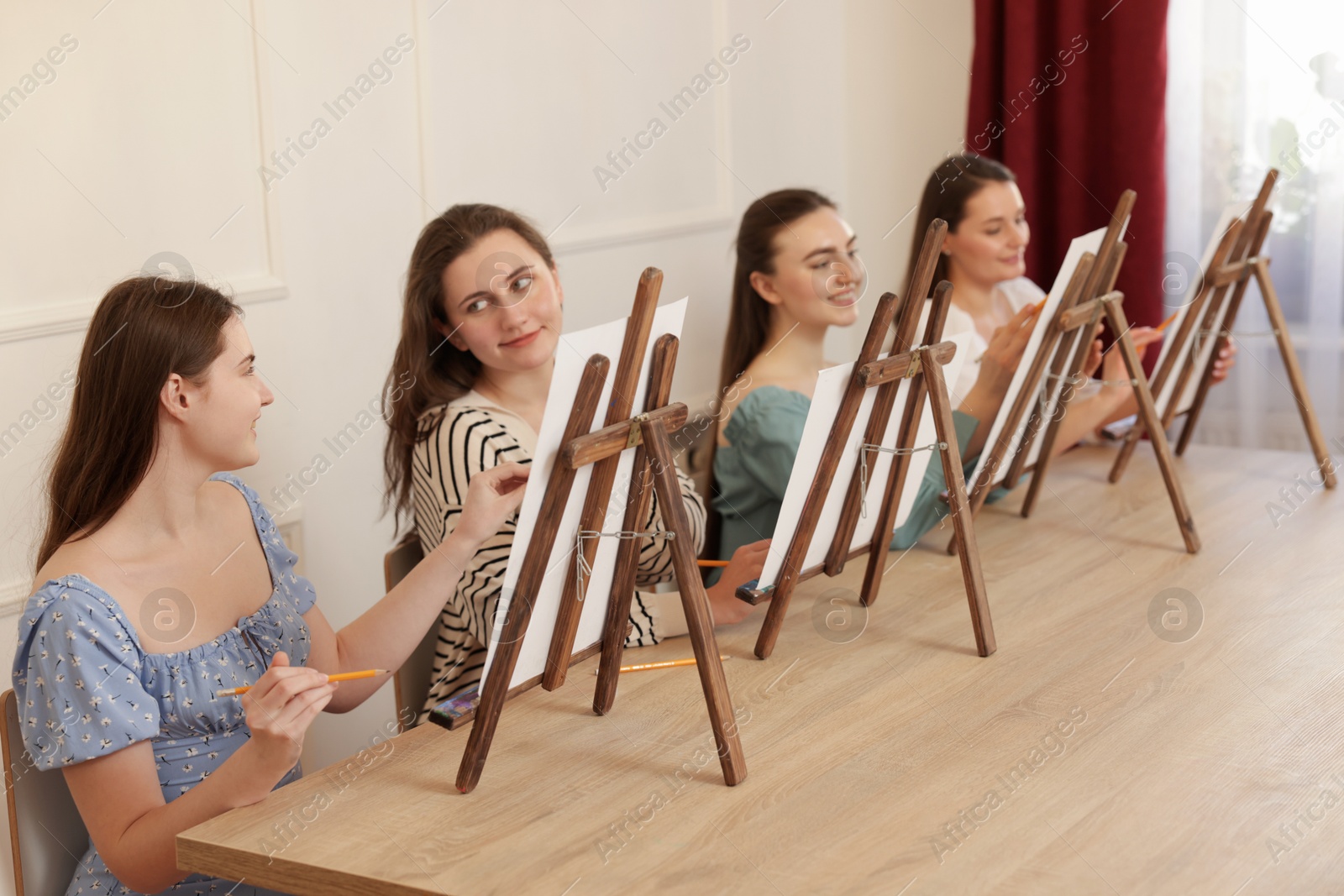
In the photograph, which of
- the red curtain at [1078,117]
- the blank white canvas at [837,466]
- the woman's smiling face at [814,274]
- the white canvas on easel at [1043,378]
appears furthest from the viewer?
the red curtain at [1078,117]

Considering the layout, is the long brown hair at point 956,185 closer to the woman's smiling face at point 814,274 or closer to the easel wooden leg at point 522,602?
the woman's smiling face at point 814,274

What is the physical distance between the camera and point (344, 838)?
4.10 ft

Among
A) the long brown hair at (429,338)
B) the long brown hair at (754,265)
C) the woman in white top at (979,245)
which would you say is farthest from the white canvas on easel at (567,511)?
the woman in white top at (979,245)

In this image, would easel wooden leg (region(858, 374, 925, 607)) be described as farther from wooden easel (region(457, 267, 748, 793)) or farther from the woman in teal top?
wooden easel (region(457, 267, 748, 793))

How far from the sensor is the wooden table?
1174 mm

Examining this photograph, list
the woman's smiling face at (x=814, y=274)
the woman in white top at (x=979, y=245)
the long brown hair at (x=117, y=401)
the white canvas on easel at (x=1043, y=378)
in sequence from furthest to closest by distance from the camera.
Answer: the woman in white top at (x=979, y=245)
the woman's smiling face at (x=814, y=274)
the white canvas on easel at (x=1043, y=378)
the long brown hair at (x=117, y=401)

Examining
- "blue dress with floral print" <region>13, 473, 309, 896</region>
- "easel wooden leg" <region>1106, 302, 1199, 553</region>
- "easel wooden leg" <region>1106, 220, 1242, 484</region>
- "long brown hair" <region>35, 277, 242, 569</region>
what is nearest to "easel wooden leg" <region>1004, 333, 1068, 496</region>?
"easel wooden leg" <region>1106, 302, 1199, 553</region>

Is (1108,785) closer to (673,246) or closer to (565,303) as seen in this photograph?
(565,303)

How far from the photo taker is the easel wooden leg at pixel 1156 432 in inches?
81.0

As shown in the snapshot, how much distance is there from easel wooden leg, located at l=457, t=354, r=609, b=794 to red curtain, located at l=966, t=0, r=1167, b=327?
7.35 ft

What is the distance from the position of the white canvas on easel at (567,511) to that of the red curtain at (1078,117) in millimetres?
2081

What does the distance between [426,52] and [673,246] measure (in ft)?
2.63

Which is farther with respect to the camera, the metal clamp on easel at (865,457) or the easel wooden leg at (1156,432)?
the easel wooden leg at (1156,432)

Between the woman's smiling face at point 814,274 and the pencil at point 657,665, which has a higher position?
the woman's smiling face at point 814,274
